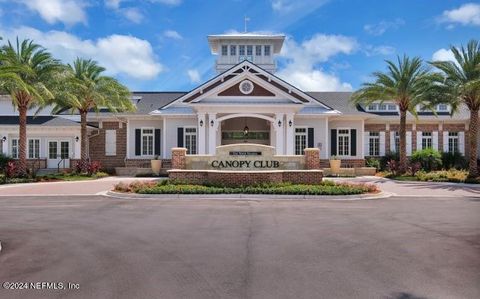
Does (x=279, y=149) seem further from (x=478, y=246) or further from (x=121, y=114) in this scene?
(x=478, y=246)

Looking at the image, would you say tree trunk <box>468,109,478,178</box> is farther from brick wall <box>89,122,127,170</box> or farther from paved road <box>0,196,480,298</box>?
brick wall <box>89,122,127,170</box>

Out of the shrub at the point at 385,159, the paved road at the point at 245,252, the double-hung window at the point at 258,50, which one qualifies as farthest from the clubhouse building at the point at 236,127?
the paved road at the point at 245,252

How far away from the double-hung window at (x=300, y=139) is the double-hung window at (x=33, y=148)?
19.9m

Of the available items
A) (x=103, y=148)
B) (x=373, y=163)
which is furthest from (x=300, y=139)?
(x=103, y=148)

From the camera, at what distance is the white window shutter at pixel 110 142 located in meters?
→ 34.7

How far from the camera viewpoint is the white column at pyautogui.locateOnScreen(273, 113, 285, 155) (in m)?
29.3

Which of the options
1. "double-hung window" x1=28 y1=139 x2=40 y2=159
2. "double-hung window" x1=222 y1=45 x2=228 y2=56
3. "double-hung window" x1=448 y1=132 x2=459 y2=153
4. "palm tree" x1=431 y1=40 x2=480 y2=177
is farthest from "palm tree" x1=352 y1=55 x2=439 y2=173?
"double-hung window" x1=28 y1=139 x2=40 y2=159

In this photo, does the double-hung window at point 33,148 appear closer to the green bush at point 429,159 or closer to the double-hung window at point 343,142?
the double-hung window at point 343,142

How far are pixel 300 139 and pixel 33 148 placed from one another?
2053 cm

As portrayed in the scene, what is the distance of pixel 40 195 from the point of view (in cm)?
1855

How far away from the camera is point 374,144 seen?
35312mm

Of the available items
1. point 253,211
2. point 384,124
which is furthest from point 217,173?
point 384,124

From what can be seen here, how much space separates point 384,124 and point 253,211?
25.1 metres

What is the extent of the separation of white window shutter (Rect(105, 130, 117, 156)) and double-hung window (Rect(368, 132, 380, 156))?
66.5 feet
